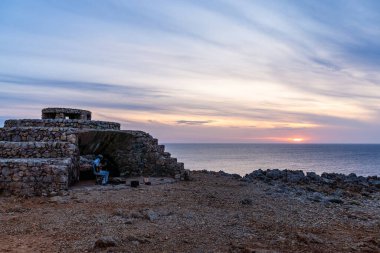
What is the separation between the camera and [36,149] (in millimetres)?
16438

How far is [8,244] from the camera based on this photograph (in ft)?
28.1

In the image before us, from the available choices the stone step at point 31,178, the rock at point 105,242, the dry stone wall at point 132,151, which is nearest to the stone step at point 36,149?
the stone step at point 31,178

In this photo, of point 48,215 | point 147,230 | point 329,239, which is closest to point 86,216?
point 48,215

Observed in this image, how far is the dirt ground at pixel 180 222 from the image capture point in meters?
8.72

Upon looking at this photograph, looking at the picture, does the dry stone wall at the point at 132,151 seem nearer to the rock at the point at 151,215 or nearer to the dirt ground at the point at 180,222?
the dirt ground at the point at 180,222

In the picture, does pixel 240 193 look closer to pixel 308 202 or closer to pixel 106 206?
pixel 308 202

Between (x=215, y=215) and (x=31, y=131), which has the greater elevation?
(x=31, y=131)

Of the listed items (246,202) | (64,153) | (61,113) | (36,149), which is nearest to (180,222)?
(246,202)

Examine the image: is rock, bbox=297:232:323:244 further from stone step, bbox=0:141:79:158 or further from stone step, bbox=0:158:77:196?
stone step, bbox=0:141:79:158

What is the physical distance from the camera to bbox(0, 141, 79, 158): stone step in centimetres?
1625

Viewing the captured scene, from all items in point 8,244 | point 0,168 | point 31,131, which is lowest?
point 8,244

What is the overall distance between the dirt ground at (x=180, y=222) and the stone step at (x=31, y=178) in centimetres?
56

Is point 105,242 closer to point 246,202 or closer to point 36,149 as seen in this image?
point 246,202

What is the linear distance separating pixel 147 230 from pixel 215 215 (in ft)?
8.67
